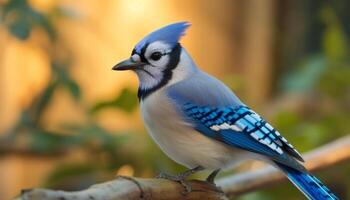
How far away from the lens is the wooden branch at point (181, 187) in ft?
2.76

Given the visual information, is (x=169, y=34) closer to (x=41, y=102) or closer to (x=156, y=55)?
(x=156, y=55)

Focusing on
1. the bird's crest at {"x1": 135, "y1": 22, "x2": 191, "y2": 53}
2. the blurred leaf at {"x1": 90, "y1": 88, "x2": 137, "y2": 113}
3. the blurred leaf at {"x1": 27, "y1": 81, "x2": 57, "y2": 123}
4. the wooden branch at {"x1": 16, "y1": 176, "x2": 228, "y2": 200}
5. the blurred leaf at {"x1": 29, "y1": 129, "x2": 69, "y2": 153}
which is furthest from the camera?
the blurred leaf at {"x1": 27, "y1": 81, "x2": 57, "y2": 123}

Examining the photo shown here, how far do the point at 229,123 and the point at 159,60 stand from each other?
0.14m

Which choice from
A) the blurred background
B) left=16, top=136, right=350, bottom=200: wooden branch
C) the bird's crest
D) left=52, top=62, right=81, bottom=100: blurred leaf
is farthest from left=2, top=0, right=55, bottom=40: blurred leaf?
the bird's crest

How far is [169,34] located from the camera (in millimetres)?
1050

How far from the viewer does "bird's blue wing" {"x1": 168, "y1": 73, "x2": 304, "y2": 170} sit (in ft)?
3.63

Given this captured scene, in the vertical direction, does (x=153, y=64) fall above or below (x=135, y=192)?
above

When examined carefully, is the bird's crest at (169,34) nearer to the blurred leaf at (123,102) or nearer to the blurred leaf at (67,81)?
the blurred leaf at (123,102)

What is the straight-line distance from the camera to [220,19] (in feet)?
9.83

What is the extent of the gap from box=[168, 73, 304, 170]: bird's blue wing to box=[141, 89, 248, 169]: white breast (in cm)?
1

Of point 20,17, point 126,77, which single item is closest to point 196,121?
point 20,17

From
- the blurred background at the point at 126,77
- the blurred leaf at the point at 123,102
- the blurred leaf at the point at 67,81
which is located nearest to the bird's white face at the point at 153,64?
the blurred background at the point at 126,77

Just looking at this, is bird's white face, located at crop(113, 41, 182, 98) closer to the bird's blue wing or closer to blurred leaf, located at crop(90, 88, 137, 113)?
the bird's blue wing

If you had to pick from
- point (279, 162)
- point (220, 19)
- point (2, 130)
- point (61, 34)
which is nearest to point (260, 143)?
point (279, 162)
